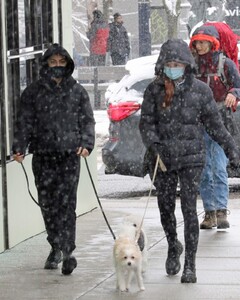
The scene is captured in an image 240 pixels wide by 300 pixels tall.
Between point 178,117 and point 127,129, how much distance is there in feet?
18.3

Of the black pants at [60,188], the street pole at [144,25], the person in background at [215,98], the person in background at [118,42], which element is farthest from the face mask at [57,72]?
the street pole at [144,25]

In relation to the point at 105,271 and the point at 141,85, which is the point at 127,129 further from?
the point at 105,271

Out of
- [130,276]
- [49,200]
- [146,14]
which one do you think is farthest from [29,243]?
[146,14]

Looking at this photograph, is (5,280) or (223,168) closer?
(5,280)

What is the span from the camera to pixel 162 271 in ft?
31.8

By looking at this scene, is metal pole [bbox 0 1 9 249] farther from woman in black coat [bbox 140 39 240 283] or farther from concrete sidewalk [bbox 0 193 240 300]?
woman in black coat [bbox 140 39 240 283]

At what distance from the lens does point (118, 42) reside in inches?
1326

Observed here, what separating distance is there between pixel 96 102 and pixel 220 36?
17365mm

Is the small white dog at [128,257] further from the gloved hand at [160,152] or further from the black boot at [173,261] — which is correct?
the gloved hand at [160,152]

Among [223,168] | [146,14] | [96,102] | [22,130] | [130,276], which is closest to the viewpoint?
[130,276]

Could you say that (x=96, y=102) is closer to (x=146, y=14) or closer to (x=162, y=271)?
(x=146, y=14)

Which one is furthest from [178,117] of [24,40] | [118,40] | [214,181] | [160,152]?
[118,40]

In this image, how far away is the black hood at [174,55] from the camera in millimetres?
9219

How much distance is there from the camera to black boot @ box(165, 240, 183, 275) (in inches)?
373
